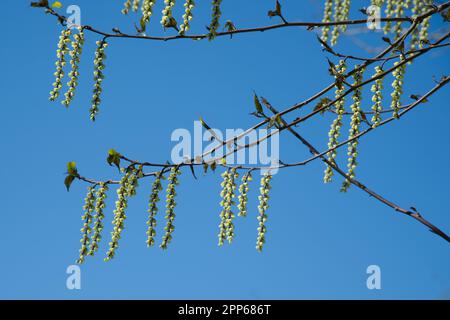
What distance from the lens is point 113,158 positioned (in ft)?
11.1

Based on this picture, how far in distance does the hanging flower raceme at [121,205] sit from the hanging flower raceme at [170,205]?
20cm

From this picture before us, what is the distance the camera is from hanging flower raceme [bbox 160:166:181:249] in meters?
3.38

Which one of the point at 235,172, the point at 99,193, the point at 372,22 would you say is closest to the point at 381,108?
the point at 372,22

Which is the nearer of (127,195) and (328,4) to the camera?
(127,195)

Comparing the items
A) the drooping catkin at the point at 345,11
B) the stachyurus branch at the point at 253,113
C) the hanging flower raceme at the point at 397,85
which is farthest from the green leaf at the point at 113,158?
the drooping catkin at the point at 345,11

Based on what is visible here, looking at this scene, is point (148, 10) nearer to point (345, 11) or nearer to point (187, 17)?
point (187, 17)

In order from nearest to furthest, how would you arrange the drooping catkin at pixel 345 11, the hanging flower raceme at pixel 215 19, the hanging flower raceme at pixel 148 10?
the hanging flower raceme at pixel 215 19
the hanging flower raceme at pixel 148 10
the drooping catkin at pixel 345 11

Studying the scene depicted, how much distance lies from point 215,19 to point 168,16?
0.27 metres

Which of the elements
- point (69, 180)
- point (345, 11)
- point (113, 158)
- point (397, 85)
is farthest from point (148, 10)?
point (345, 11)

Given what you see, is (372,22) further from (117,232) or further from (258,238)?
(117,232)

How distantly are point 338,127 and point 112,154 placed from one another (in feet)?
4.75

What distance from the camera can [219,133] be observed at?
3.42 m

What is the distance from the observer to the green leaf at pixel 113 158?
3358 mm

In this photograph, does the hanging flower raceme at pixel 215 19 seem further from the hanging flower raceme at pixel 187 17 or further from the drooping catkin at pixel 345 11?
the drooping catkin at pixel 345 11
